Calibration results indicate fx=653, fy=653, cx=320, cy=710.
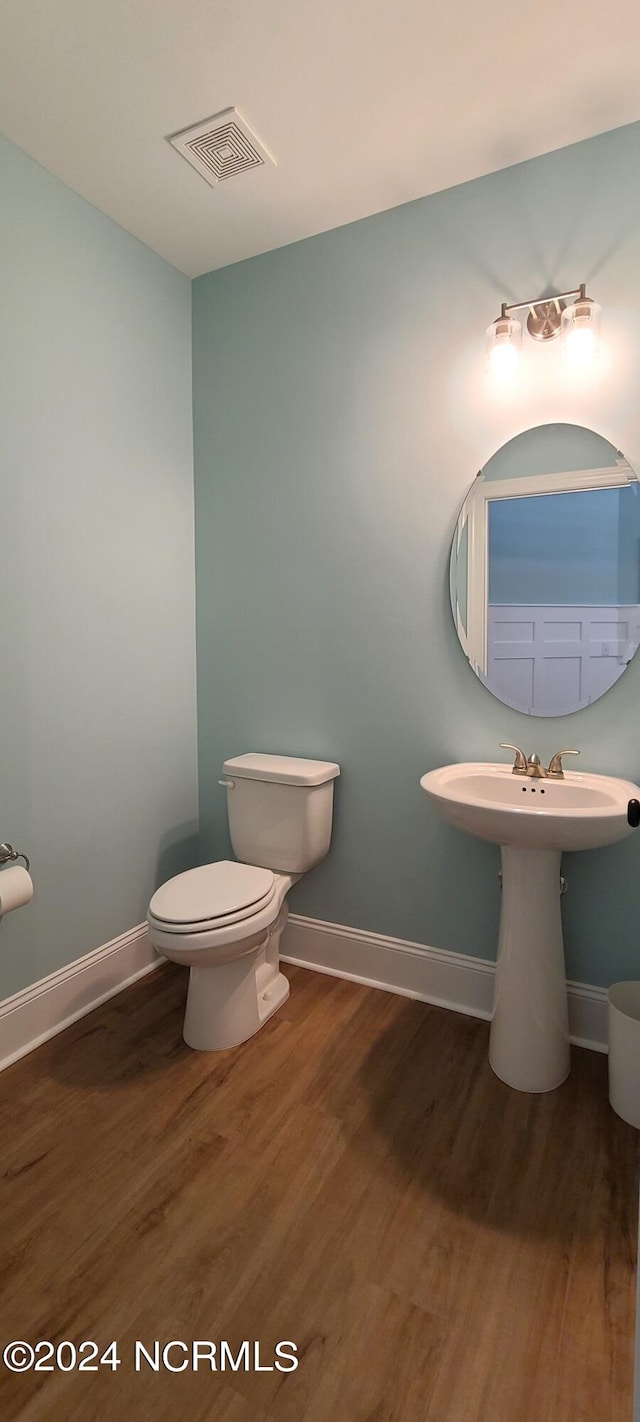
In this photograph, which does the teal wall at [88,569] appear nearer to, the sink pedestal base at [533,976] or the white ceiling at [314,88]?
the white ceiling at [314,88]

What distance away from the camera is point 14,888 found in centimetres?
168

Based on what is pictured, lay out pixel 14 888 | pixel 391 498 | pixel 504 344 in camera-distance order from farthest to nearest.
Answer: pixel 391 498, pixel 504 344, pixel 14 888

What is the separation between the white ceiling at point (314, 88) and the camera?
141 centimetres

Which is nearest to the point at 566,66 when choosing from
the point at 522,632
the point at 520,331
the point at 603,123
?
the point at 603,123

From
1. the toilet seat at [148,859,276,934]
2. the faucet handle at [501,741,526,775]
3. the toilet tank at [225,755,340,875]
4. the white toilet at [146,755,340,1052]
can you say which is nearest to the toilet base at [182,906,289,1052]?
the white toilet at [146,755,340,1052]

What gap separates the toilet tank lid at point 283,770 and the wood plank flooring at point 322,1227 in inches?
29.8

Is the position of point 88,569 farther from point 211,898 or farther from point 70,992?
point 70,992

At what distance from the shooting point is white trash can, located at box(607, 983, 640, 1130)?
1.54m

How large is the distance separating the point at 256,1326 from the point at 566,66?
2695 mm

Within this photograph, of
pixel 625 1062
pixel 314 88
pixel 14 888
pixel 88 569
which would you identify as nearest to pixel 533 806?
pixel 625 1062

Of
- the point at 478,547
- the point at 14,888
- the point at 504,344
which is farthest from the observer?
the point at 478,547

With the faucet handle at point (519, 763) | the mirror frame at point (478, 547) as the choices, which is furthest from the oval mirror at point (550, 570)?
the faucet handle at point (519, 763)

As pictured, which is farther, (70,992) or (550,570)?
(70,992)

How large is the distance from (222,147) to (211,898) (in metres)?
2.04
